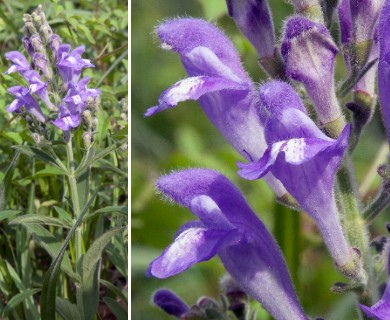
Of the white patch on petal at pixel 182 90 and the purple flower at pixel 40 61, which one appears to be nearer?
the white patch on petal at pixel 182 90

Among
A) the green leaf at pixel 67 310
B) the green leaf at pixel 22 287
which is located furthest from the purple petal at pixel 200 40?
the green leaf at pixel 22 287

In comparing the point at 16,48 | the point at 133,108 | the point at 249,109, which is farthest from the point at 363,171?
the point at 16,48

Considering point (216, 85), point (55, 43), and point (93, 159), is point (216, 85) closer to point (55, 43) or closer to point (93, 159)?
point (93, 159)

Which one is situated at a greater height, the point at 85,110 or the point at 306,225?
the point at 85,110

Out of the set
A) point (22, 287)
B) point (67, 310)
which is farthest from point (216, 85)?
point (22, 287)

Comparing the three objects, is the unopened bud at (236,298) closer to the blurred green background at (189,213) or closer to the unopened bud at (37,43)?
the blurred green background at (189,213)

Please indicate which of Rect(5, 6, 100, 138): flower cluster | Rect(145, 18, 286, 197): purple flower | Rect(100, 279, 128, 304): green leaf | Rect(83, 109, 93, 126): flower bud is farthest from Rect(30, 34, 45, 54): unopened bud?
Rect(100, 279, 128, 304): green leaf

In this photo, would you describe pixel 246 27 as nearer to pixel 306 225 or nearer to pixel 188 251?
pixel 188 251
